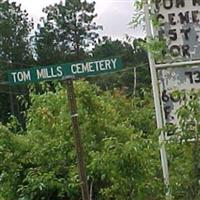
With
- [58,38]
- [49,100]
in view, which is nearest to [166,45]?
[49,100]

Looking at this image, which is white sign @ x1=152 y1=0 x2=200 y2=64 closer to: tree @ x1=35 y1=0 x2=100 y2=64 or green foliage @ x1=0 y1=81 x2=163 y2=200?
green foliage @ x1=0 y1=81 x2=163 y2=200

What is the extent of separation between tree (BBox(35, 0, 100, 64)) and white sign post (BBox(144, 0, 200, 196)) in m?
38.3

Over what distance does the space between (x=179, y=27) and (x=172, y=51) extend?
0.58 ft

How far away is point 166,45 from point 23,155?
190 cm

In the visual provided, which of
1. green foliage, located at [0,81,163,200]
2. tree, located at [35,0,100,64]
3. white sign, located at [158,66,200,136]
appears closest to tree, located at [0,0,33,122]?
tree, located at [35,0,100,64]

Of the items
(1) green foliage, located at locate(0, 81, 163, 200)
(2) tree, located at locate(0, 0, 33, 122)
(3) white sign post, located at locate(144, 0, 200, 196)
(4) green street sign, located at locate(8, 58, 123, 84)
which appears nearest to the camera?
(4) green street sign, located at locate(8, 58, 123, 84)

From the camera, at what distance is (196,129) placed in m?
4.13

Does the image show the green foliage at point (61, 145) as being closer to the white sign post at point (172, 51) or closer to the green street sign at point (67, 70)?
the white sign post at point (172, 51)

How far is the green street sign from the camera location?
14.2ft

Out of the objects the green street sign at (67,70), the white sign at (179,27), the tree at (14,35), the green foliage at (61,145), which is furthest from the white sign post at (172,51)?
the tree at (14,35)

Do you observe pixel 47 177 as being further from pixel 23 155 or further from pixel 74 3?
pixel 74 3

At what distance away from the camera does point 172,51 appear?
4.82 meters

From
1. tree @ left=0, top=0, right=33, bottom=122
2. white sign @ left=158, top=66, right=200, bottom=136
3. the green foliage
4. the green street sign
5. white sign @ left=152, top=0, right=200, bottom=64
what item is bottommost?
the green foliage

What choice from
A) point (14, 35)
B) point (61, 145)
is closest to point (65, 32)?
point (14, 35)
